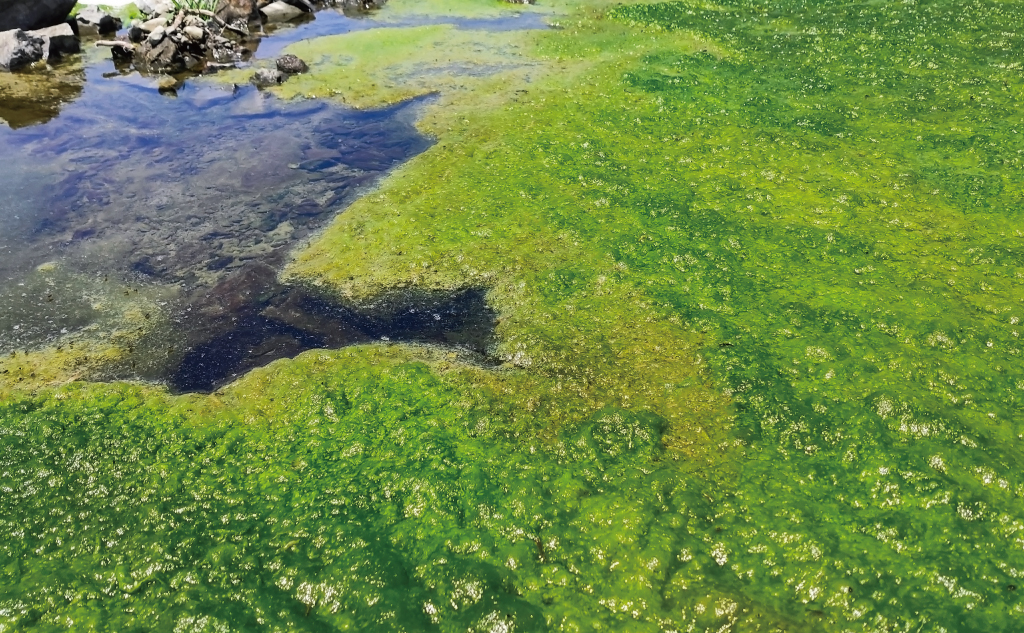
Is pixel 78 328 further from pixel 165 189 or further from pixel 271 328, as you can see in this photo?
pixel 165 189

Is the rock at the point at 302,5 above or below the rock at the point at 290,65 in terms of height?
above

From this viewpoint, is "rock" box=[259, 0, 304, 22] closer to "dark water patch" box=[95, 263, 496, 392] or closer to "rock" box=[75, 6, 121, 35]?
"rock" box=[75, 6, 121, 35]

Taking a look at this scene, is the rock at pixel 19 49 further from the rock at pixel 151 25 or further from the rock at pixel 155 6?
the rock at pixel 155 6

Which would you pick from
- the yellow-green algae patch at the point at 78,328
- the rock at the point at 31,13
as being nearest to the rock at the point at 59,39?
the rock at the point at 31,13

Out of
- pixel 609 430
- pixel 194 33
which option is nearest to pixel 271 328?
pixel 609 430

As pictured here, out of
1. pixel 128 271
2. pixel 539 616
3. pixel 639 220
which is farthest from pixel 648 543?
pixel 128 271
